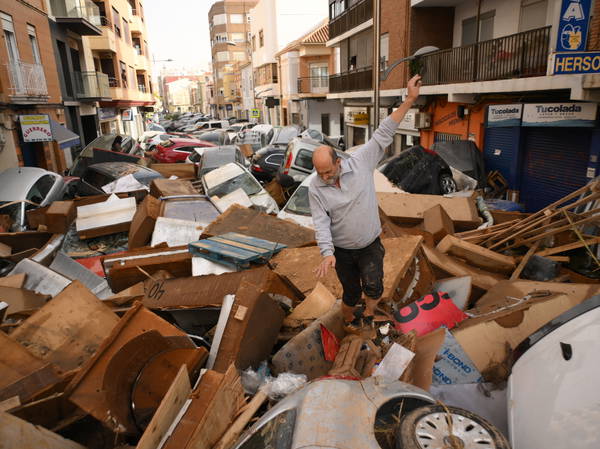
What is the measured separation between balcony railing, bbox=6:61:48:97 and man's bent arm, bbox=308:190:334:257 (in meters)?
14.2

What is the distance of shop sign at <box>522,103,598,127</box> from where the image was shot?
27.5 ft

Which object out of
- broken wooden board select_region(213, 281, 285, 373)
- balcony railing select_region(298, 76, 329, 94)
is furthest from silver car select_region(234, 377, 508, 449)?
balcony railing select_region(298, 76, 329, 94)

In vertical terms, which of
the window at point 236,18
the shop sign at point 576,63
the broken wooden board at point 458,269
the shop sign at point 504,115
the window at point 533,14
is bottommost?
the broken wooden board at point 458,269

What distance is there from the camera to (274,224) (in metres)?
5.87

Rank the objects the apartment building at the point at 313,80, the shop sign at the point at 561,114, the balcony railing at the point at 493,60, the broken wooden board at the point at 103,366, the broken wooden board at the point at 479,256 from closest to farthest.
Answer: the broken wooden board at the point at 103,366 < the broken wooden board at the point at 479,256 < the shop sign at the point at 561,114 < the balcony railing at the point at 493,60 < the apartment building at the point at 313,80

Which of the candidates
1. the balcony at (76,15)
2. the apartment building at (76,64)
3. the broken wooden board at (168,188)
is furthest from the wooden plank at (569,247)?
the balcony at (76,15)

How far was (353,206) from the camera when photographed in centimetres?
338

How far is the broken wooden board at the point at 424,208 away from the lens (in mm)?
6160

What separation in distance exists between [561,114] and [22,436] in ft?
34.3

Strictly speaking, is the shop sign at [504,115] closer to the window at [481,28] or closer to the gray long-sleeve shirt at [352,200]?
the window at [481,28]

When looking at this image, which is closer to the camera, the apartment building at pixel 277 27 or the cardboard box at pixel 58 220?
the cardboard box at pixel 58 220

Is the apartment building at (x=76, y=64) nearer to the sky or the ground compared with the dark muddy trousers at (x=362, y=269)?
nearer to the sky

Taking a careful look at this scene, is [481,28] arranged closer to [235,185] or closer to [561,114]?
[561,114]

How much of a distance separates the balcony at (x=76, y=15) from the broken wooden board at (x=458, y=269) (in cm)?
2145
